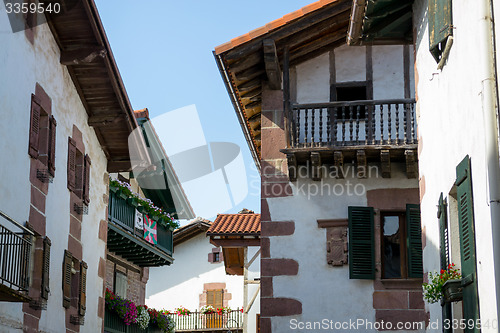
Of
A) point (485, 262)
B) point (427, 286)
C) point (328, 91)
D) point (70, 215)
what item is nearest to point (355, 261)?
point (328, 91)

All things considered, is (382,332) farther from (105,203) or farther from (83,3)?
(83,3)

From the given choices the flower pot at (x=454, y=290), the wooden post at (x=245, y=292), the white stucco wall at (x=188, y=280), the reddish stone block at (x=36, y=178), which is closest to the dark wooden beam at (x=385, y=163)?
the reddish stone block at (x=36, y=178)

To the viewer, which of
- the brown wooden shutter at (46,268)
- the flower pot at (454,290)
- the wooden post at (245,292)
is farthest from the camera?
the wooden post at (245,292)

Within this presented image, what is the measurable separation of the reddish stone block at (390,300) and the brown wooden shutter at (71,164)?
5.80 meters

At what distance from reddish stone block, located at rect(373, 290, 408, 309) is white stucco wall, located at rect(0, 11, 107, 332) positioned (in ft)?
17.9

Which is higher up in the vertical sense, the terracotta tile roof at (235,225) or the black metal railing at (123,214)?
the terracotta tile roof at (235,225)

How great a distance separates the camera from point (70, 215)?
51.9 ft

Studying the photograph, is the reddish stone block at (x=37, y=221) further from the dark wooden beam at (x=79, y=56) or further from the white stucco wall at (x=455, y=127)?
the white stucco wall at (x=455, y=127)

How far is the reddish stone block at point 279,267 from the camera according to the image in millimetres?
16578

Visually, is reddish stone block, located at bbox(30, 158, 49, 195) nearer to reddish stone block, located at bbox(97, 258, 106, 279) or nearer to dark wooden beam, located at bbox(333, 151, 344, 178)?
reddish stone block, located at bbox(97, 258, 106, 279)

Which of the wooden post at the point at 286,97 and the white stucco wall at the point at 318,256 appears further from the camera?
the wooden post at the point at 286,97

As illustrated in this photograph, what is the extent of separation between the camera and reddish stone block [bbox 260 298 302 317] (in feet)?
53.4

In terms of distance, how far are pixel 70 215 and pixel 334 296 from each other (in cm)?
497


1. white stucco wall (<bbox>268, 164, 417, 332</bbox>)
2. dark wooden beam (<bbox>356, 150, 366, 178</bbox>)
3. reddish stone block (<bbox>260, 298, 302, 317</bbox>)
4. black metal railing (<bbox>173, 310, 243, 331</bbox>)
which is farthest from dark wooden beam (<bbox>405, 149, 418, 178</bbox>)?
black metal railing (<bbox>173, 310, 243, 331</bbox>)
